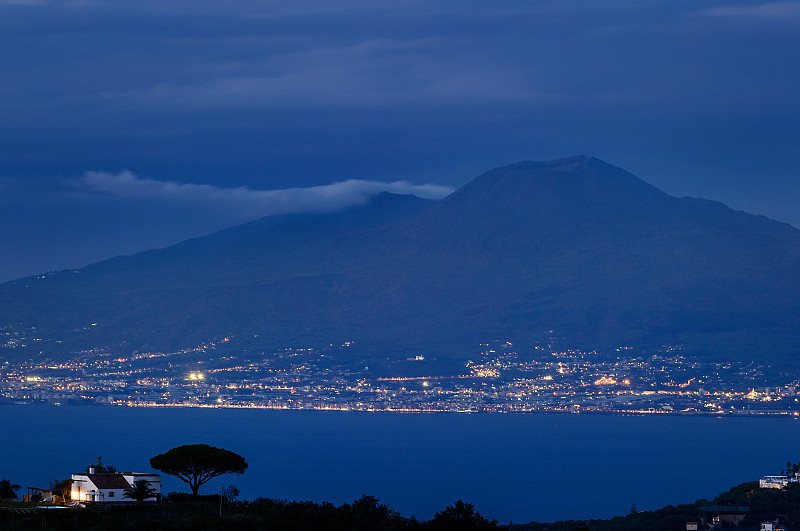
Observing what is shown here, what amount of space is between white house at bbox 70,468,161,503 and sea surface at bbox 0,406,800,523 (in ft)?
153

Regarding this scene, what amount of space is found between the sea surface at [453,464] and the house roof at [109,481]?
46754 mm

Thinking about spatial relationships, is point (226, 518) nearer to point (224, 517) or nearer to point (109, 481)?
point (224, 517)

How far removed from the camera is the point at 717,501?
8488 centimetres

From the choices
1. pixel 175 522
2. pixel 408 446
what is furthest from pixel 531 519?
pixel 408 446

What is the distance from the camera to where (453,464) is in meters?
148

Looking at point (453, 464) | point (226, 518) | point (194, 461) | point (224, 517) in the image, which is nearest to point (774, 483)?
point (194, 461)

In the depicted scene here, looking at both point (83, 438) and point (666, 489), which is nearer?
point (666, 489)

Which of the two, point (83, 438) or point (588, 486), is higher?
point (83, 438)

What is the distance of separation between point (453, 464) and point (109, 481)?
97.0 metres

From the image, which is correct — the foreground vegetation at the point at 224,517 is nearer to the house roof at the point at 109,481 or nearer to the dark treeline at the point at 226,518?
the dark treeline at the point at 226,518

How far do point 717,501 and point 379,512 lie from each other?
3924 centimetres

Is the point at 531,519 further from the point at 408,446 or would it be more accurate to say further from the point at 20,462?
the point at 408,446

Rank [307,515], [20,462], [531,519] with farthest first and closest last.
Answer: [20,462], [531,519], [307,515]

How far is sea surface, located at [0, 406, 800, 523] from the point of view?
113625 millimetres
